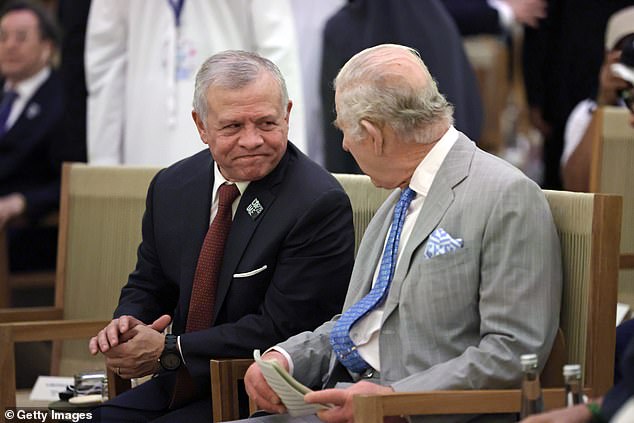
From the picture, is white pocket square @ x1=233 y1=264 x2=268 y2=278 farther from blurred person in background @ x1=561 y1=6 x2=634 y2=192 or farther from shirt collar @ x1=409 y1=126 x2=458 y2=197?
blurred person in background @ x1=561 y1=6 x2=634 y2=192

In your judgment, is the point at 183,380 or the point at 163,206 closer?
the point at 183,380

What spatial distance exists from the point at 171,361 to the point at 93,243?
1.15 metres

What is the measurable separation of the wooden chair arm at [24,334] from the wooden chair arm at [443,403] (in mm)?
1454

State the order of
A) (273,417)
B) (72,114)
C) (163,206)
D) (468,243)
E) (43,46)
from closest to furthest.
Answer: (468,243)
(273,417)
(163,206)
(72,114)
(43,46)

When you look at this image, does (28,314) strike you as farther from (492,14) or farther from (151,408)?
(492,14)

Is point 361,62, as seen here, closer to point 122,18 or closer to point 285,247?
point 285,247

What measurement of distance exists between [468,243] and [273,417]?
738 mm

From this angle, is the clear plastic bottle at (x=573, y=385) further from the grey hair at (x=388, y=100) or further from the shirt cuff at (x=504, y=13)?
the shirt cuff at (x=504, y=13)

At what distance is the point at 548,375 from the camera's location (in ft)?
10.7

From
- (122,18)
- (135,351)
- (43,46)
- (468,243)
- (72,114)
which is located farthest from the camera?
(43,46)

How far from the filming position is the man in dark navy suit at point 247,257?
12.3 ft

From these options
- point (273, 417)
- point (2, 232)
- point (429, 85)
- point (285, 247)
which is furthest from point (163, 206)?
point (2, 232)

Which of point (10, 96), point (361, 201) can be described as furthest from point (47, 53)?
point (361, 201)

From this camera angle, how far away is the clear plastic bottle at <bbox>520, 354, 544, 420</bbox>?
116 inches
